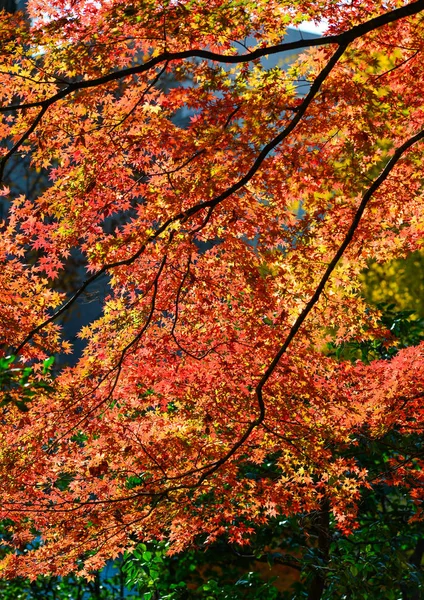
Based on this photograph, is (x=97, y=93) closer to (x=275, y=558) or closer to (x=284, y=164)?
(x=284, y=164)

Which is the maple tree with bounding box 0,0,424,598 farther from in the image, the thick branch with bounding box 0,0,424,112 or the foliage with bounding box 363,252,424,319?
the foliage with bounding box 363,252,424,319

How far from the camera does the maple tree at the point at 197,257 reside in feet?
14.6

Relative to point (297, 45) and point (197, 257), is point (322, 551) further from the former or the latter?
point (297, 45)

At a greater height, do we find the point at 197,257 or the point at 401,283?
the point at 401,283

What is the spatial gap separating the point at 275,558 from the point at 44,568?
220 cm

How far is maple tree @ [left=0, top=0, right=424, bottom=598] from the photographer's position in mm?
4465

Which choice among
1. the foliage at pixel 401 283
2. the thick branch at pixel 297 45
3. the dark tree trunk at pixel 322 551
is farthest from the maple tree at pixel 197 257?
the foliage at pixel 401 283

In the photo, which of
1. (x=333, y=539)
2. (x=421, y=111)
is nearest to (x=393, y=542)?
(x=333, y=539)

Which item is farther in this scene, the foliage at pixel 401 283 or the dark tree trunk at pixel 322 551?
the foliage at pixel 401 283

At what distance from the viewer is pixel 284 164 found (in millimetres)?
4844

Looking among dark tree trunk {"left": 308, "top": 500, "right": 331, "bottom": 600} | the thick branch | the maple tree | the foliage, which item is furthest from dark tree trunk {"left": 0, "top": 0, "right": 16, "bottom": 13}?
dark tree trunk {"left": 308, "top": 500, "right": 331, "bottom": 600}

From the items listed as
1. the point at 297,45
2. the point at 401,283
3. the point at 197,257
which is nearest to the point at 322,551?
the point at 197,257

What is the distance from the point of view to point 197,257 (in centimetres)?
528

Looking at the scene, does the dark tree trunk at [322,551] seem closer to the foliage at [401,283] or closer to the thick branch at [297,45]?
the thick branch at [297,45]
